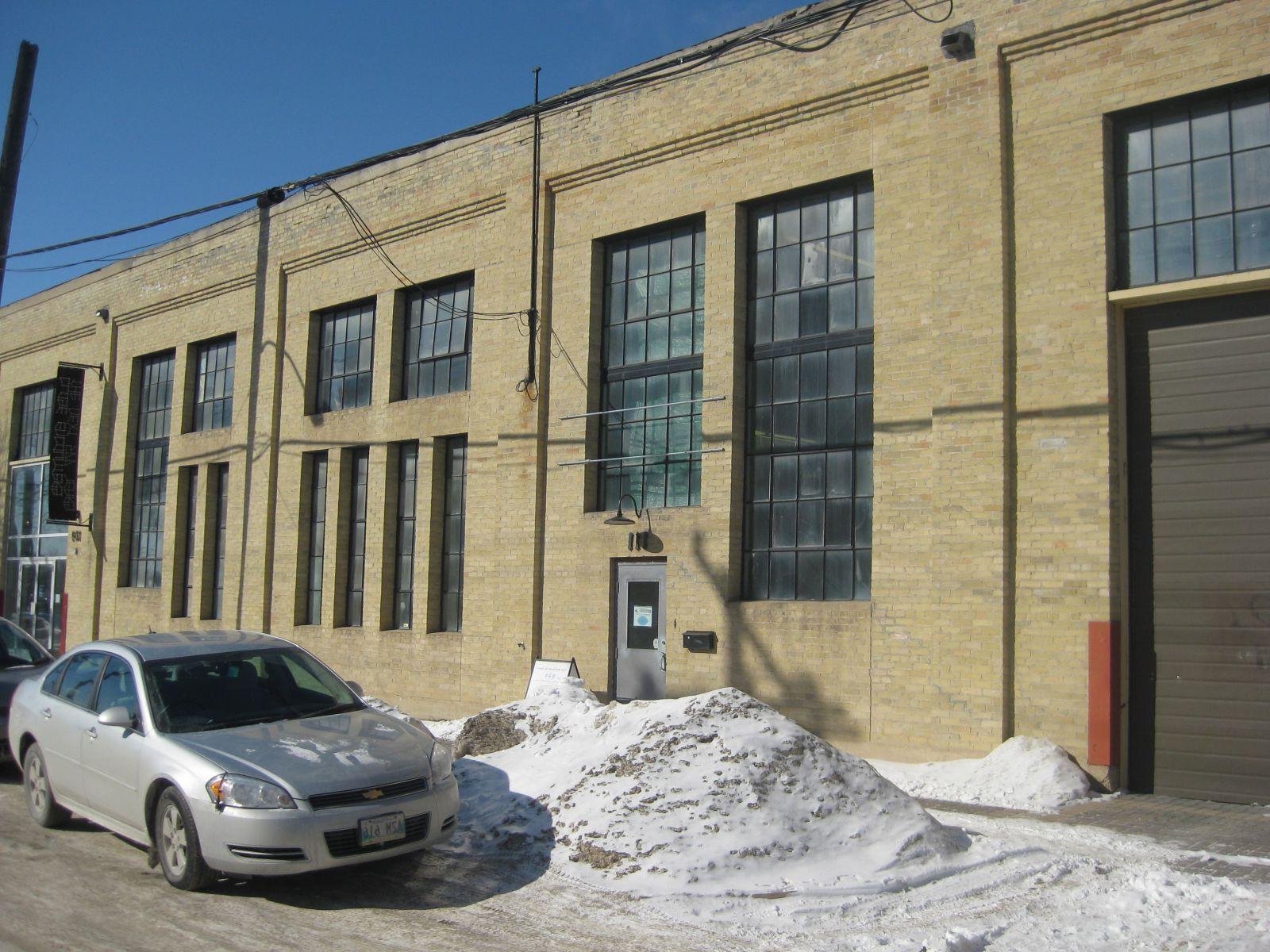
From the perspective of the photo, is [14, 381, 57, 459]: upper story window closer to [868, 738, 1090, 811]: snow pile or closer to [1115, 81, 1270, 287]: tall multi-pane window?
[868, 738, 1090, 811]: snow pile

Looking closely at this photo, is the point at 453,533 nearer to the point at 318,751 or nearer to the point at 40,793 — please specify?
the point at 40,793

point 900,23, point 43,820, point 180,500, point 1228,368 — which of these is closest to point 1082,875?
point 1228,368

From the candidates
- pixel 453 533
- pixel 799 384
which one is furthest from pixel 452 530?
pixel 799 384

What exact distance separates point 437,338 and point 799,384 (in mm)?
6682

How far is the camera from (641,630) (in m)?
14.1

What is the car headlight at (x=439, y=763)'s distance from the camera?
741 centimetres

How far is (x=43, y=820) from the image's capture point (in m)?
8.62

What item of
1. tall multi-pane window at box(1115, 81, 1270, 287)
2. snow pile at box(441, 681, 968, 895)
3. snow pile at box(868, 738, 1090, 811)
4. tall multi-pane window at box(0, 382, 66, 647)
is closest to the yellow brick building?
tall multi-pane window at box(1115, 81, 1270, 287)

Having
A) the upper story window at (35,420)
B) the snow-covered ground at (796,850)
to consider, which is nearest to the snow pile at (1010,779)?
the snow-covered ground at (796,850)

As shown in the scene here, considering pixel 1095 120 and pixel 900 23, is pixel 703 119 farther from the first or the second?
pixel 1095 120

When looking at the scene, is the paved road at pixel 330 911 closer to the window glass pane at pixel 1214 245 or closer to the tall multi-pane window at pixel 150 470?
the window glass pane at pixel 1214 245

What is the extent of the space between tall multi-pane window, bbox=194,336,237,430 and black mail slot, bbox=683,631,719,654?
11711 millimetres

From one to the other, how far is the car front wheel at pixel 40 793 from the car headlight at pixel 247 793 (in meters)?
2.70

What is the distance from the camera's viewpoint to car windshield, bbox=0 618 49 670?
38.7 ft
